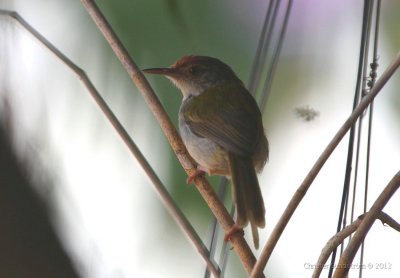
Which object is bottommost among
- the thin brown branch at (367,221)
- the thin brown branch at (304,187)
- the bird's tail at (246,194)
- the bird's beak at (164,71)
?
the bird's tail at (246,194)

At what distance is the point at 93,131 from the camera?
236 centimetres

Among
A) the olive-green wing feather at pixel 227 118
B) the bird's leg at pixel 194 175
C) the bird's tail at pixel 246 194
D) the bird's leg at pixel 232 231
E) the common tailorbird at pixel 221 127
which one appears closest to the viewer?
the bird's leg at pixel 232 231

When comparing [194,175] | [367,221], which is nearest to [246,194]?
[194,175]

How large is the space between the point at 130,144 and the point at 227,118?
0.93 m

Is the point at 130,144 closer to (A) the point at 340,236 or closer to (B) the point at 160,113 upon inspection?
(B) the point at 160,113

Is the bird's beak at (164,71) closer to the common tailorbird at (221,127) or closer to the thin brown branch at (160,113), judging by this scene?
the common tailorbird at (221,127)

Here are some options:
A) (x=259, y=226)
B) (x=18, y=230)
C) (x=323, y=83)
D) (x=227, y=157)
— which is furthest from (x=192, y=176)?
(x=323, y=83)

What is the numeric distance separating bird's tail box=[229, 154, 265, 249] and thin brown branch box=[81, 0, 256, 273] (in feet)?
0.18

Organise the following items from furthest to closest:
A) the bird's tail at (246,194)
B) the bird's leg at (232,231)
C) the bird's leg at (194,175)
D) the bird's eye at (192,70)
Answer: the bird's eye at (192,70)
the bird's leg at (194,175)
the bird's tail at (246,194)
the bird's leg at (232,231)

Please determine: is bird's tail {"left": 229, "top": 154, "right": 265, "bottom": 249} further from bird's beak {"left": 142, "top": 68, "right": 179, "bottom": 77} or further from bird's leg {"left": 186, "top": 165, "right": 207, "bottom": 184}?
bird's beak {"left": 142, "top": 68, "right": 179, "bottom": 77}

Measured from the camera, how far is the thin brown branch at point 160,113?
6.39ft

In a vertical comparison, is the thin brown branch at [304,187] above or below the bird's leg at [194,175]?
above

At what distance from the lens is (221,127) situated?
2908mm

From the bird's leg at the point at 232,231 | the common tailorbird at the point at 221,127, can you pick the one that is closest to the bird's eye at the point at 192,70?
the common tailorbird at the point at 221,127
